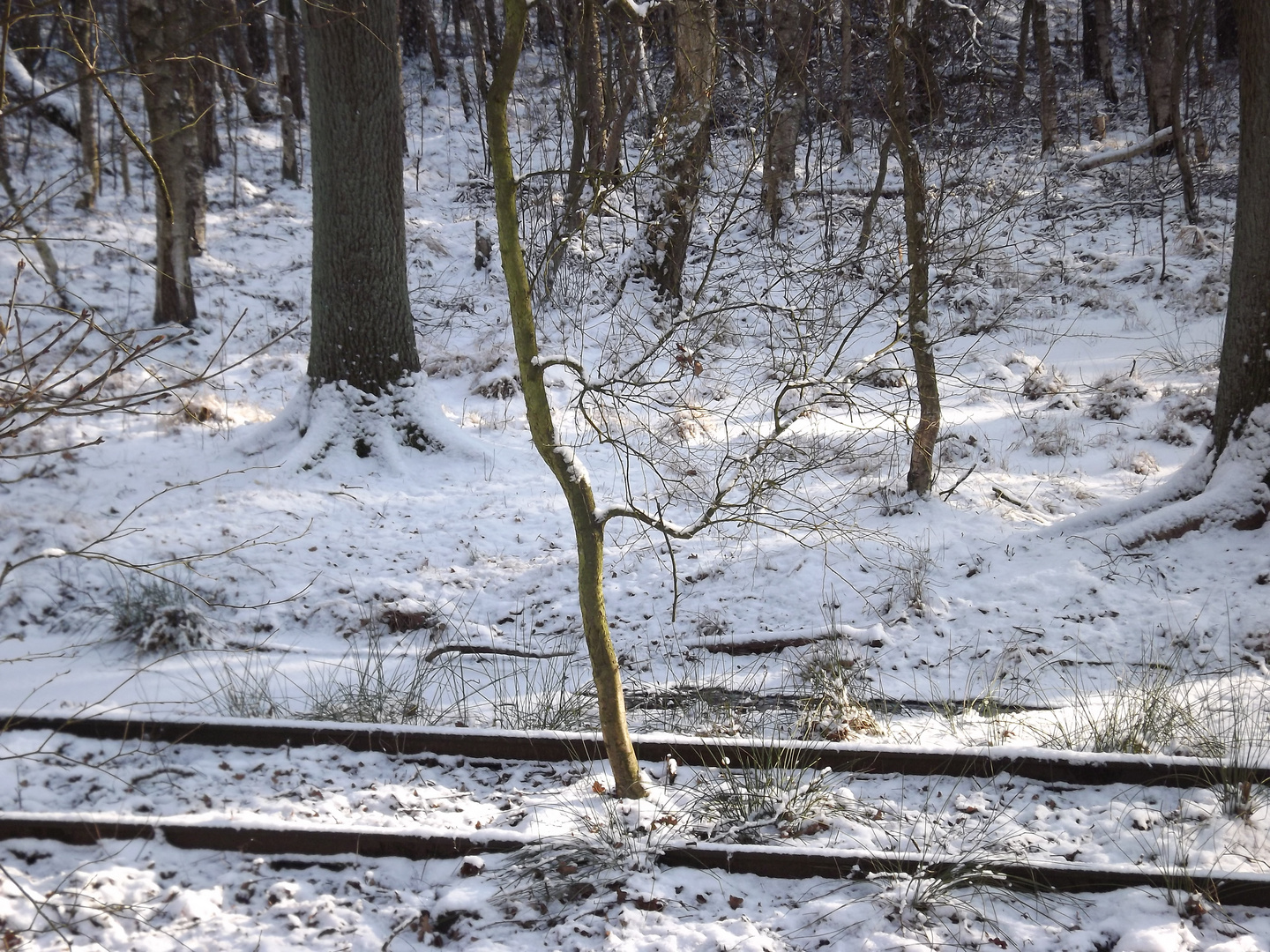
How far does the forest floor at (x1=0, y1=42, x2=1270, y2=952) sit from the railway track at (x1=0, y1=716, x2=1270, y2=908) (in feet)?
0.22

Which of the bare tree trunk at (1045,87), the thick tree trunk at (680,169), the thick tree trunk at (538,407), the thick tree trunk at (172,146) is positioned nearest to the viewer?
the thick tree trunk at (538,407)

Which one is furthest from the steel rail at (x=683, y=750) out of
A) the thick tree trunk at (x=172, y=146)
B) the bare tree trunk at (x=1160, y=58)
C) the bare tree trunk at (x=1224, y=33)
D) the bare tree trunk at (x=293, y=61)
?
the bare tree trunk at (x=1224, y=33)

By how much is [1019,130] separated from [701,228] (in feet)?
29.0

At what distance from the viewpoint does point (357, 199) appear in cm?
740

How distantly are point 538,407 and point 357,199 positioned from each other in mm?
5387

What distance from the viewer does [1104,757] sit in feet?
11.2

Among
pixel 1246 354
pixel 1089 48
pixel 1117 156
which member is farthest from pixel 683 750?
pixel 1089 48

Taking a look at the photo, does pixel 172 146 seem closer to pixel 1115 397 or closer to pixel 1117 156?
pixel 1115 397

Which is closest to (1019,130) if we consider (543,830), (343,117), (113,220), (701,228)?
(701,228)

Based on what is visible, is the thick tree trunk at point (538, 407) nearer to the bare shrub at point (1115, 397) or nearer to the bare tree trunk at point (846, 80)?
the bare shrub at point (1115, 397)

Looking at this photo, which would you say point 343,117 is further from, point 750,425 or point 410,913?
point 410,913

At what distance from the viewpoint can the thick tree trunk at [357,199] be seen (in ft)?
23.8

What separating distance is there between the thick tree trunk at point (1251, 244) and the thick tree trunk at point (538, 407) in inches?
190

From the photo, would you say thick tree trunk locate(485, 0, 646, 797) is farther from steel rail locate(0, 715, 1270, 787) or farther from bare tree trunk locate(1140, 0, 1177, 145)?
bare tree trunk locate(1140, 0, 1177, 145)
